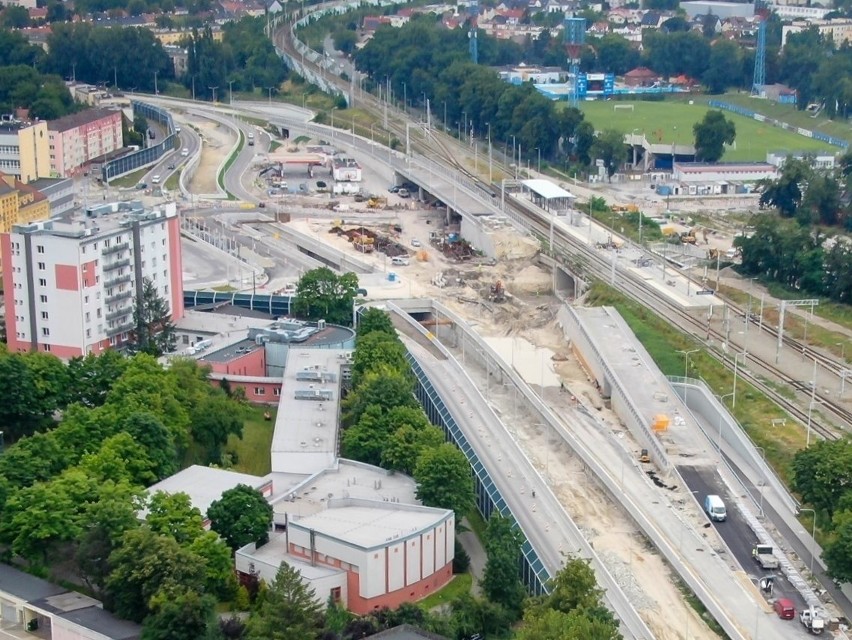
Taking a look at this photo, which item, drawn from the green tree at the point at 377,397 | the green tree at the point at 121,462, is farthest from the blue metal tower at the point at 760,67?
the green tree at the point at 121,462

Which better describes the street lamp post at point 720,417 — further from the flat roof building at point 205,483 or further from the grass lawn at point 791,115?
the grass lawn at point 791,115

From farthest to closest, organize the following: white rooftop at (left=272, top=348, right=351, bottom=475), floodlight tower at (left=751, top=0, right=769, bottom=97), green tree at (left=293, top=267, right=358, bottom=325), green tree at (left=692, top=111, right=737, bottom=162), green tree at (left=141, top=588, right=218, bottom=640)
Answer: floodlight tower at (left=751, top=0, right=769, bottom=97) < green tree at (left=692, top=111, right=737, bottom=162) < green tree at (left=293, top=267, right=358, bottom=325) < white rooftop at (left=272, top=348, right=351, bottom=475) < green tree at (left=141, top=588, right=218, bottom=640)

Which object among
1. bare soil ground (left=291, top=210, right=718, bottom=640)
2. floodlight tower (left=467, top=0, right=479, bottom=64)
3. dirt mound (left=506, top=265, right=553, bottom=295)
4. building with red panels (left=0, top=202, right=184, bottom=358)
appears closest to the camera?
bare soil ground (left=291, top=210, right=718, bottom=640)

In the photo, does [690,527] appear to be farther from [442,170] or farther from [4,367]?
[442,170]

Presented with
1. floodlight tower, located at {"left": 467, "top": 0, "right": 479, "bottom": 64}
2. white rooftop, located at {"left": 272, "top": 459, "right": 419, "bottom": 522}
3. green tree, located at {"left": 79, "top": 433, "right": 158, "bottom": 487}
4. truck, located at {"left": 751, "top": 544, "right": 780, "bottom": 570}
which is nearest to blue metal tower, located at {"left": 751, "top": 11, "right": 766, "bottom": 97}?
floodlight tower, located at {"left": 467, "top": 0, "right": 479, "bottom": 64}

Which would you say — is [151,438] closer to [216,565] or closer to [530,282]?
[216,565]

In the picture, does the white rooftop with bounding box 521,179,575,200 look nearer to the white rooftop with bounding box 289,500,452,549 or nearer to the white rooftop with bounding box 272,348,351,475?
the white rooftop with bounding box 272,348,351,475

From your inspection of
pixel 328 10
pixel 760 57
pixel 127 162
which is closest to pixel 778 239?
pixel 127 162
